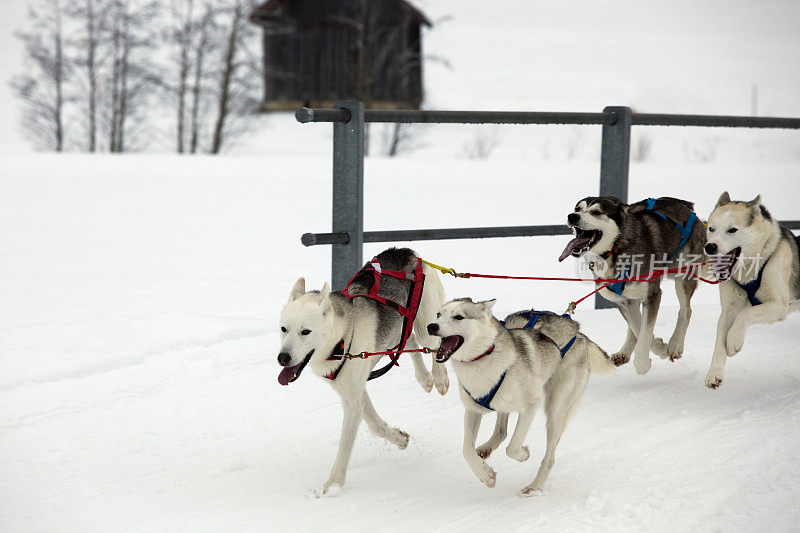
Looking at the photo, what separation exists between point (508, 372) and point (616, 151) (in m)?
3.42

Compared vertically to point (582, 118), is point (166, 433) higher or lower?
lower

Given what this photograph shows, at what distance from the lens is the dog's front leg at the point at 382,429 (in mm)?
4121

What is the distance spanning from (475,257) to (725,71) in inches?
1864

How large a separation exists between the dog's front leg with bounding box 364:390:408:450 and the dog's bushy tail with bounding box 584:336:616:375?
3.17 ft

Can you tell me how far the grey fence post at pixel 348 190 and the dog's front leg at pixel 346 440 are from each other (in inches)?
52.5

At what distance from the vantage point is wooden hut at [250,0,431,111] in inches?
1126

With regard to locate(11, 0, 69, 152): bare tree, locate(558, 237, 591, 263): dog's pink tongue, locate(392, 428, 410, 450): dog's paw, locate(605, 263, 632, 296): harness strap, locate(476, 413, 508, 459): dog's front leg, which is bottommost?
locate(392, 428, 410, 450): dog's paw

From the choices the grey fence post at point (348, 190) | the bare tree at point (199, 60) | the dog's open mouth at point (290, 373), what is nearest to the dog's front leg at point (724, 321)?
the grey fence post at point (348, 190)

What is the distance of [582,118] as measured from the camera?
6.25 meters

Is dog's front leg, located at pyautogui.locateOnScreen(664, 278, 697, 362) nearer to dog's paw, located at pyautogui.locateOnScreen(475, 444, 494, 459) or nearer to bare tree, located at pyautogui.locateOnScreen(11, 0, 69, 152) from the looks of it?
dog's paw, located at pyautogui.locateOnScreen(475, 444, 494, 459)

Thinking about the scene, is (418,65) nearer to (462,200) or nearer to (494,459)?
(462,200)

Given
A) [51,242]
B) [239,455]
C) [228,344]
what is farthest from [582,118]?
[51,242]

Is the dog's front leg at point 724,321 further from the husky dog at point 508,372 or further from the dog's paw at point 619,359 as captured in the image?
the husky dog at point 508,372

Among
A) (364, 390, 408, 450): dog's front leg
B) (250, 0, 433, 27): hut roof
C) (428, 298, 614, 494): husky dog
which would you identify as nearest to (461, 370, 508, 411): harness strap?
(428, 298, 614, 494): husky dog
